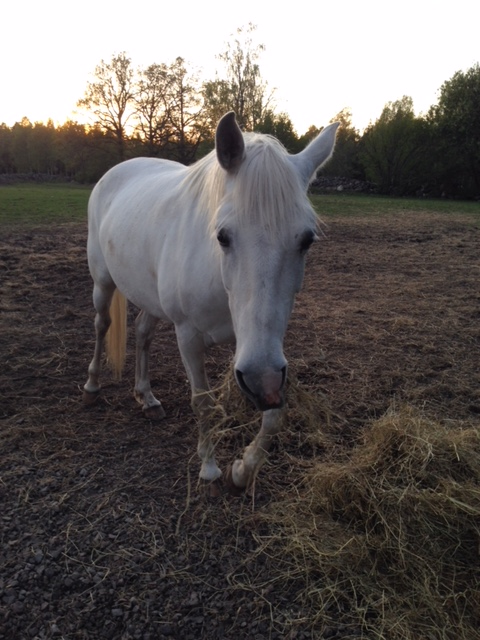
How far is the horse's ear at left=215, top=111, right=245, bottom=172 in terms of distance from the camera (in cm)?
188

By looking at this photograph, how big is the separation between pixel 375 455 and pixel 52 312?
4.47 metres

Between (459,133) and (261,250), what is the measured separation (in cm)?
3712

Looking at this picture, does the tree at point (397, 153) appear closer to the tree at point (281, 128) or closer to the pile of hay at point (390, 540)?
the tree at point (281, 128)

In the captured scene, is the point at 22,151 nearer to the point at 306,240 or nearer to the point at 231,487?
the point at 231,487

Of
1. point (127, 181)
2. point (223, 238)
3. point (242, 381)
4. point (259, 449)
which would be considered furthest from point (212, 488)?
point (127, 181)

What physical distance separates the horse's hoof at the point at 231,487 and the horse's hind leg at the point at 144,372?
0.98m

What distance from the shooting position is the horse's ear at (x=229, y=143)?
1882 mm

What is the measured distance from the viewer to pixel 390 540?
1994 millimetres

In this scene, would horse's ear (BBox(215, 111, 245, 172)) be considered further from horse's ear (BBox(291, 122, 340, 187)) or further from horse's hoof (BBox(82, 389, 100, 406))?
horse's hoof (BBox(82, 389, 100, 406))

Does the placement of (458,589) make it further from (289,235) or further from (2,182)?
(2,182)

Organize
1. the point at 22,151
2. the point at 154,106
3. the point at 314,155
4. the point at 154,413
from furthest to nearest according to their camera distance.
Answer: the point at 22,151, the point at 154,106, the point at 154,413, the point at 314,155

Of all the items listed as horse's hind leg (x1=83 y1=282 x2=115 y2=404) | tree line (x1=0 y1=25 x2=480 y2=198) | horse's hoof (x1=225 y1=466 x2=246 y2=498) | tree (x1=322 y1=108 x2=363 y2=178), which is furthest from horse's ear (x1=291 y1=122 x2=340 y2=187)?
tree (x1=322 y1=108 x2=363 y2=178)

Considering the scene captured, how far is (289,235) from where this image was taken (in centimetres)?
180

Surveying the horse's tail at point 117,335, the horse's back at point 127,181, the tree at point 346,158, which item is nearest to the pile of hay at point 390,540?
the horse's tail at point 117,335
